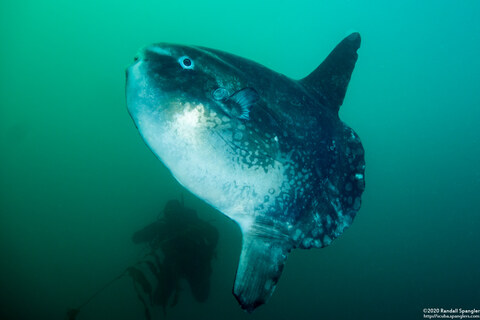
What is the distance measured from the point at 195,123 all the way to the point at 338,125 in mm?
1487

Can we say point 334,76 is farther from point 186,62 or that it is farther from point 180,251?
point 180,251

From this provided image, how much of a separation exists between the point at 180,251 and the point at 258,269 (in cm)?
485

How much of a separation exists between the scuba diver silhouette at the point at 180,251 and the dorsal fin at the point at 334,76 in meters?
4.80

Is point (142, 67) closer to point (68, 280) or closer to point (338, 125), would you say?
point (338, 125)

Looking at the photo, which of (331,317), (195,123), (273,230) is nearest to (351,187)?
(273,230)

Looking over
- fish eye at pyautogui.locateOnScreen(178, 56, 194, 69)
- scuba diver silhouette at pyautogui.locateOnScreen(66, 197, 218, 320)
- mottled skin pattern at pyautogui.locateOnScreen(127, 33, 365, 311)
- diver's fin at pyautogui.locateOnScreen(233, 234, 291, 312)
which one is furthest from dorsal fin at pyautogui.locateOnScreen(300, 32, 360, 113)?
scuba diver silhouette at pyautogui.locateOnScreen(66, 197, 218, 320)

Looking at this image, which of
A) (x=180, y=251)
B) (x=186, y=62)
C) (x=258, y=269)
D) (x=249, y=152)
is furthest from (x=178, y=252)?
(x=186, y=62)

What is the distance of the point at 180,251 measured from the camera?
5.93 metres

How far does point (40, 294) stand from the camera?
10258 mm

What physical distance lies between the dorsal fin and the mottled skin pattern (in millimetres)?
548

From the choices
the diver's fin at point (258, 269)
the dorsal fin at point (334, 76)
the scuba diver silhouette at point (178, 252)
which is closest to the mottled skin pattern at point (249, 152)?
the diver's fin at point (258, 269)

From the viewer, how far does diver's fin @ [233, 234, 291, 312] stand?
1561 mm

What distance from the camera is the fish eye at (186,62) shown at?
1624mm

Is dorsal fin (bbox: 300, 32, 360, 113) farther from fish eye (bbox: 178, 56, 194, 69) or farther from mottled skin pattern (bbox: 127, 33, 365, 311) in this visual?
fish eye (bbox: 178, 56, 194, 69)
